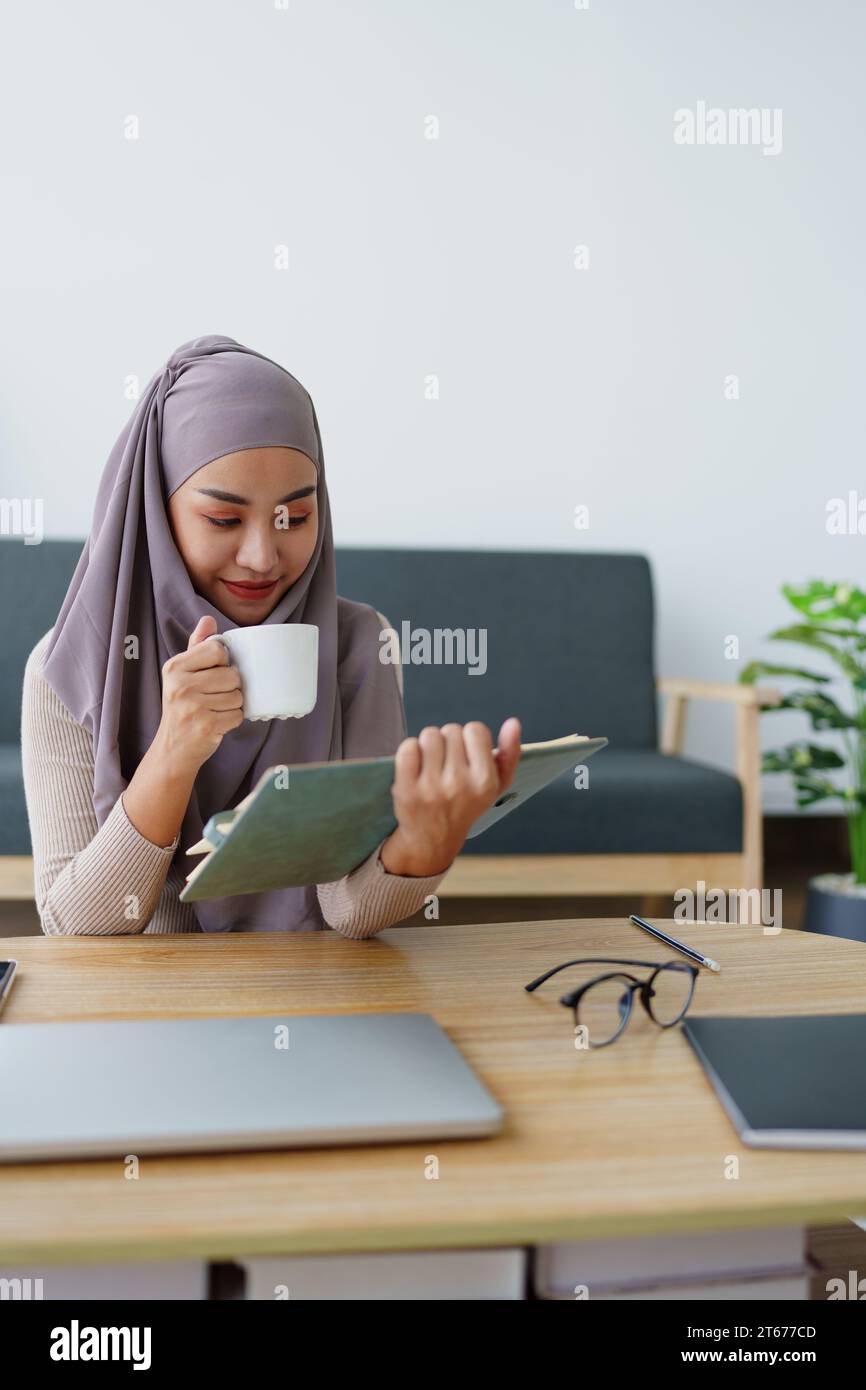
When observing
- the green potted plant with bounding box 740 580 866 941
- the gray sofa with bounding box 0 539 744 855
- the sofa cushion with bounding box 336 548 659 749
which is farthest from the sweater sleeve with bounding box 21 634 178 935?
the green potted plant with bounding box 740 580 866 941

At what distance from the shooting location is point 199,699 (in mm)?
1035

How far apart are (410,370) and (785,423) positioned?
1131 mm

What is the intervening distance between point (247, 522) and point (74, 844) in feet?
1.24

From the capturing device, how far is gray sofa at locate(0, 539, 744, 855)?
2822 mm

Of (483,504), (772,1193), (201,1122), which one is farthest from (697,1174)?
(483,504)

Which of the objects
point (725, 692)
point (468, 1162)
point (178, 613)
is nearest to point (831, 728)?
point (725, 692)

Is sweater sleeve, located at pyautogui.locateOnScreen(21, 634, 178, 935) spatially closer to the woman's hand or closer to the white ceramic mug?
the white ceramic mug

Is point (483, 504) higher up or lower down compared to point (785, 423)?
lower down

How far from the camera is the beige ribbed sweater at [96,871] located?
106cm

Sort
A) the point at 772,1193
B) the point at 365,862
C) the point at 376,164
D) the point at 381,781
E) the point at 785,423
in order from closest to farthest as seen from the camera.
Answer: the point at 772,1193 → the point at 381,781 → the point at 365,862 → the point at 376,164 → the point at 785,423

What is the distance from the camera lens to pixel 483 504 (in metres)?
3.26

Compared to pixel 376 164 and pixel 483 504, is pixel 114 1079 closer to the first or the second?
pixel 483 504

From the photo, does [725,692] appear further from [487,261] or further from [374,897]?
[374,897]

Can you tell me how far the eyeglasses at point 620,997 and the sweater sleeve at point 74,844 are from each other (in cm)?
40
